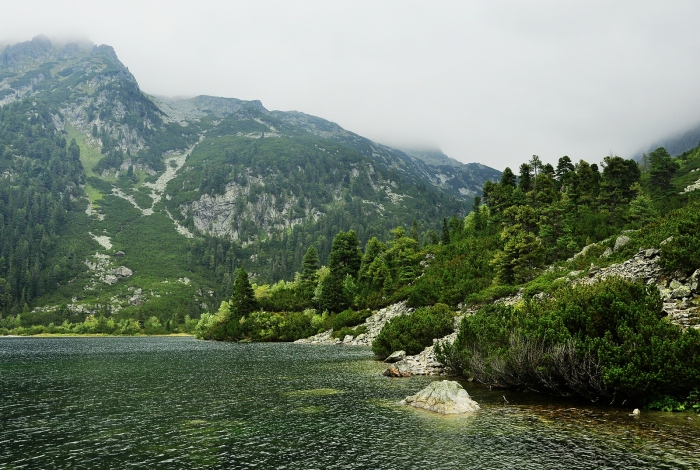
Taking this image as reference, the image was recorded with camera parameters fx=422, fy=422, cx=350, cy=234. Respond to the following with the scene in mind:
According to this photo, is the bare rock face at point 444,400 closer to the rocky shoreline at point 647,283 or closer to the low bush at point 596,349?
the low bush at point 596,349

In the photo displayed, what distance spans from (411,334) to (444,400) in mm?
31807

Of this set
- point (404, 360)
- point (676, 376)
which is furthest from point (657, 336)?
point (404, 360)

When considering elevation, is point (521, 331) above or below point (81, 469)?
above

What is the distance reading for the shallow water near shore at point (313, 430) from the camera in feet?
63.0

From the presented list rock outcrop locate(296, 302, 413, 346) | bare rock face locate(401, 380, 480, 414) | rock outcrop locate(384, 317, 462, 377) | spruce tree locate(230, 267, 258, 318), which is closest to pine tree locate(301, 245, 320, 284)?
spruce tree locate(230, 267, 258, 318)

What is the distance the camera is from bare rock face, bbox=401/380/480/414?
28.8 m

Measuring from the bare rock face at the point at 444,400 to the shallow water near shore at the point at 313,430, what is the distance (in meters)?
1.02

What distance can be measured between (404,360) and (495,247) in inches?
2102

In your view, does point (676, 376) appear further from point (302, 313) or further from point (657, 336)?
point (302, 313)

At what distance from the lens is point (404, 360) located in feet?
177

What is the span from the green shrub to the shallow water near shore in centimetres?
1857

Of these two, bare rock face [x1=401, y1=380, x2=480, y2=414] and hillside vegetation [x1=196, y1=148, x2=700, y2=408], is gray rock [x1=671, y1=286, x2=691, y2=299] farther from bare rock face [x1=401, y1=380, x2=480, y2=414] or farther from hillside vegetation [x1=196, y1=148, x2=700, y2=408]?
bare rock face [x1=401, y1=380, x2=480, y2=414]

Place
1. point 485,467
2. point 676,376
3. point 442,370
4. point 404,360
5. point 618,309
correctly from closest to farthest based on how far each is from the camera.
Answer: point 485,467
point 676,376
point 618,309
point 442,370
point 404,360

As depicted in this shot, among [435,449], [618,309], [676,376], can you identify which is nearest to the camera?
[435,449]
